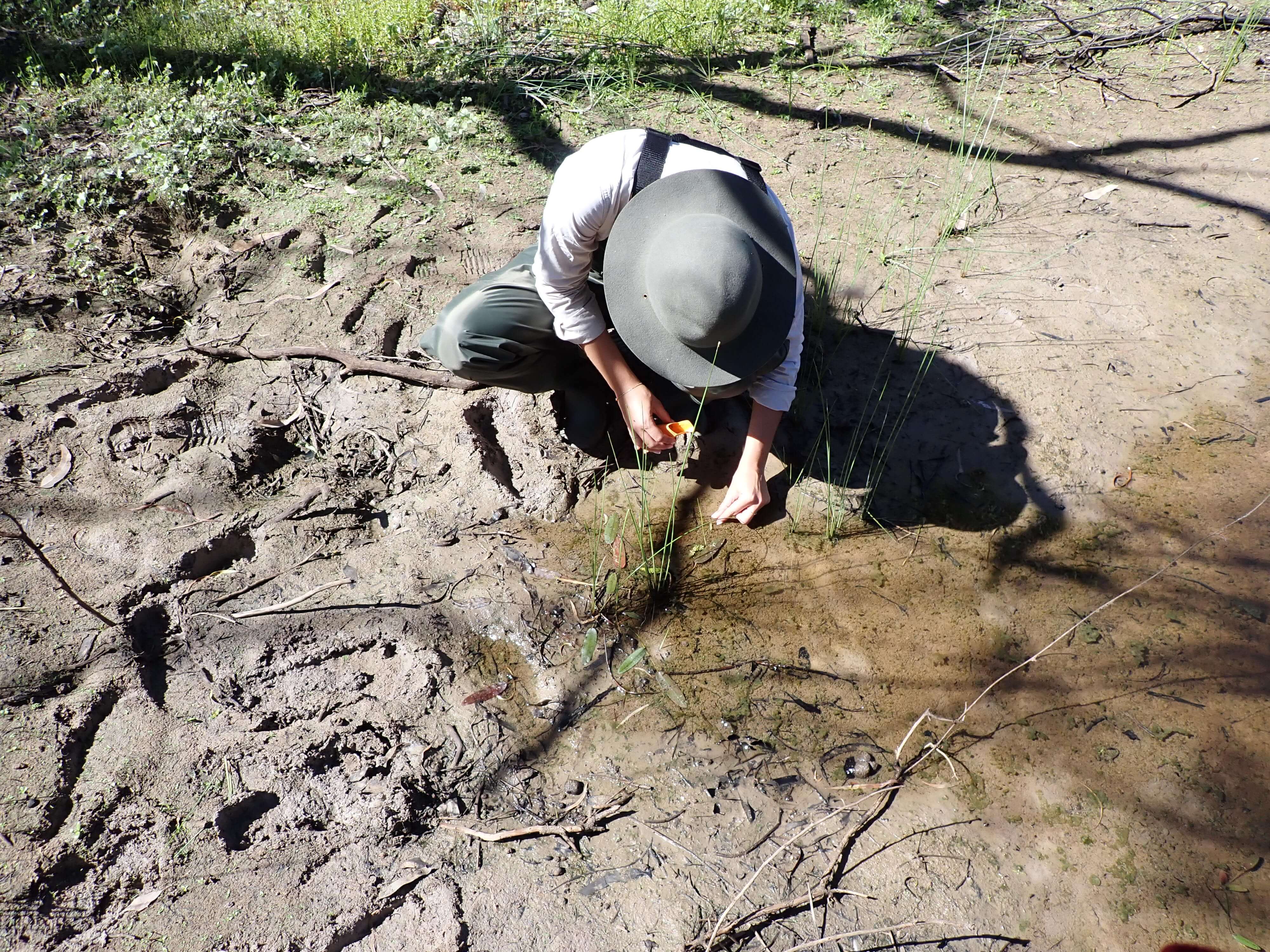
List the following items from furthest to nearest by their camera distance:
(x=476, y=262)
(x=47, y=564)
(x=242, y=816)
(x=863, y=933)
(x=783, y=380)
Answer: (x=476, y=262), (x=783, y=380), (x=47, y=564), (x=242, y=816), (x=863, y=933)

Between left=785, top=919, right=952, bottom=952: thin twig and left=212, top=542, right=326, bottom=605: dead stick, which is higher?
left=212, top=542, right=326, bottom=605: dead stick

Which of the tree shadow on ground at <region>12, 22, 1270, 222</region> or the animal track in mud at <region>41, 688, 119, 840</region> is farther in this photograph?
the tree shadow on ground at <region>12, 22, 1270, 222</region>

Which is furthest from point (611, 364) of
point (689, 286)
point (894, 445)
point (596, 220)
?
point (894, 445)

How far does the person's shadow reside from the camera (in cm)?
260

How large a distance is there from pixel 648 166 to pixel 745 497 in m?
1.00

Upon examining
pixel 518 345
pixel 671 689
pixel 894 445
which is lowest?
pixel 671 689

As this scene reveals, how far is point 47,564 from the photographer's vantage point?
2.05 m

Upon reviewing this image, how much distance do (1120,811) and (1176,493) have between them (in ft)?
3.65

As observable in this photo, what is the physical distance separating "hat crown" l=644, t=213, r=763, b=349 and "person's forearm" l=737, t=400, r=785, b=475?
0.44m

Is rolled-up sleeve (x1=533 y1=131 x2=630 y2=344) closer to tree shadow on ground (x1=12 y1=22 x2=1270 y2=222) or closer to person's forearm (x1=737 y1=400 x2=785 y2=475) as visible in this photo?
person's forearm (x1=737 y1=400 x2=785 y2=475)

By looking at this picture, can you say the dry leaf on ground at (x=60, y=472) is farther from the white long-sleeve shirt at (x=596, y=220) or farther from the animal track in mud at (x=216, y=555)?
the white long-sleeve shirt at (x=596, y=220)

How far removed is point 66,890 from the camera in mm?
1700

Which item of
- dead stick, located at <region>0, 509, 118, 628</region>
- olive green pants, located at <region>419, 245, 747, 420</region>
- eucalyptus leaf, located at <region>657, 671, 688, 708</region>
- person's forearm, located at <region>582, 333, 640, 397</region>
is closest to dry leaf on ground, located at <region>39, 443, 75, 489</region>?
dead stick, located at <region>0, 509, 118, 628</region>

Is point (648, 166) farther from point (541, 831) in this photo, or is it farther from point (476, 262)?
point (541, 831)
